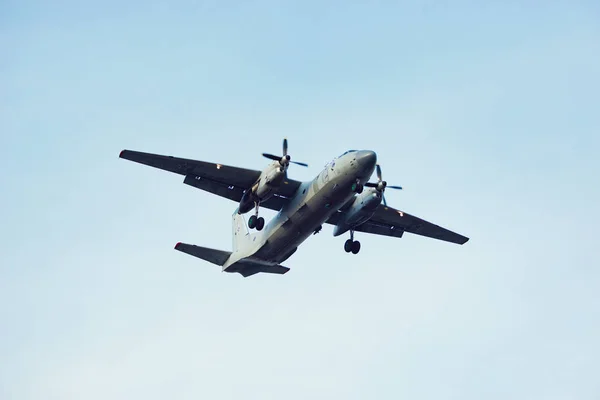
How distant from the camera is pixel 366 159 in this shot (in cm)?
4219

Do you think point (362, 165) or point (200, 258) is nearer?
point (362, 165)

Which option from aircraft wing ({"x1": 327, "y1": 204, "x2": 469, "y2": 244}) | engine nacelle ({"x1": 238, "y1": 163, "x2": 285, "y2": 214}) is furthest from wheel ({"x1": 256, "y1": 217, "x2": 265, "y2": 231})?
Answer: aircraft wing ({"x1": 327, "y1": 204, "x2": 469, "y2": 244})

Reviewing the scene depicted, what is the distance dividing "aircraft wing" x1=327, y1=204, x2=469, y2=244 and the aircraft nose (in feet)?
27.9

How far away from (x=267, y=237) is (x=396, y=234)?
10.3 metres

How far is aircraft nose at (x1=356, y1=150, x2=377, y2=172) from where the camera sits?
42.2 m

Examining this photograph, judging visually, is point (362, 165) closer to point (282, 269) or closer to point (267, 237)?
point (267, 237)

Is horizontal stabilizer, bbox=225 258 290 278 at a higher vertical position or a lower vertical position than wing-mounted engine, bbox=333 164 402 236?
lower

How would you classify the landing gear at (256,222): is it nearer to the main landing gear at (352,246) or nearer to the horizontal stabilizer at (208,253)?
the horizontal stabilizer at (208,253)

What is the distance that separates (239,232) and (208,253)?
2621 millimetres

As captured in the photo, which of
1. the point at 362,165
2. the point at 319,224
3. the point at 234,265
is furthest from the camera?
the point at 234,265

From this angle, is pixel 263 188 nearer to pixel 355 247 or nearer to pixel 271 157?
pixel 271 157

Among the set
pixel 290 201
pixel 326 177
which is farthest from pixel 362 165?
pixel 290 201

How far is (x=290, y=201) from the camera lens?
45656mm

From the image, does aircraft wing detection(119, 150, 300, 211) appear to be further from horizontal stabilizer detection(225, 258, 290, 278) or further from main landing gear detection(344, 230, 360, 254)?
main landing gear detection(344, 230, 360, 254)
